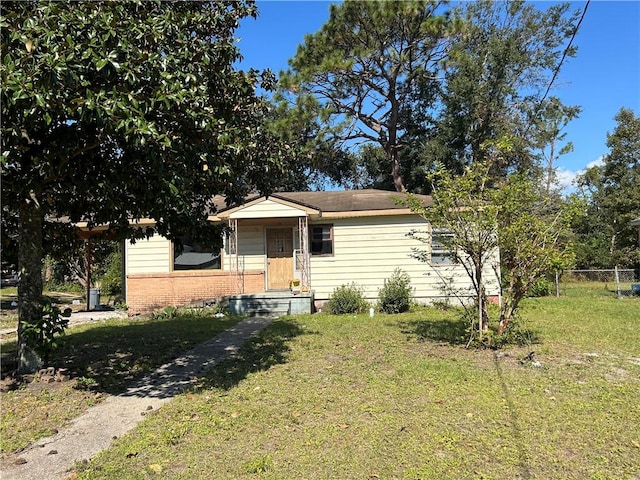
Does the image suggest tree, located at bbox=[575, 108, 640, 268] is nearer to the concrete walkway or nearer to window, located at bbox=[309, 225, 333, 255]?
window, located at bbox=[309, 225, 333, 255]

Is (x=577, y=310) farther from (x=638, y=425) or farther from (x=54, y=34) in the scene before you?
(x=54, y=34)

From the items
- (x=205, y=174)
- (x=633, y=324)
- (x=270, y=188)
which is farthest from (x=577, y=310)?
(x=205, y=174)

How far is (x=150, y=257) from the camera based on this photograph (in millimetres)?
14172

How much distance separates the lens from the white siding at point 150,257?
14.1 m

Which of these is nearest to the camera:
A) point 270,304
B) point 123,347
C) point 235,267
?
point 123,347

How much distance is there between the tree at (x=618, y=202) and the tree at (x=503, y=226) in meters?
19.1

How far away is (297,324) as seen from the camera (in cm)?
1075

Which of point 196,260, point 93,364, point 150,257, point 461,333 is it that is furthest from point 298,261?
point 93,364

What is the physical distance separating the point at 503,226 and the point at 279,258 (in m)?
8.54

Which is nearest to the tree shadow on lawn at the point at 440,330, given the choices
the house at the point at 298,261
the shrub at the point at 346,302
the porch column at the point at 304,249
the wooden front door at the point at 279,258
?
the shrub at the point at 346,302

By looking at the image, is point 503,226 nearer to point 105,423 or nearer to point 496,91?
point 105,423

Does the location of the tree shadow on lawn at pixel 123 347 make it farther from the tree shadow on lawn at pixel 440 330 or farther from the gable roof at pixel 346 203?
the tree shadow on lawn at pixel 440 330

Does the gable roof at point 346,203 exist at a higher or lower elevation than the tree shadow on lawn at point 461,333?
higher

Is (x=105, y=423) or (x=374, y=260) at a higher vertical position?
(x=374, y=260)
